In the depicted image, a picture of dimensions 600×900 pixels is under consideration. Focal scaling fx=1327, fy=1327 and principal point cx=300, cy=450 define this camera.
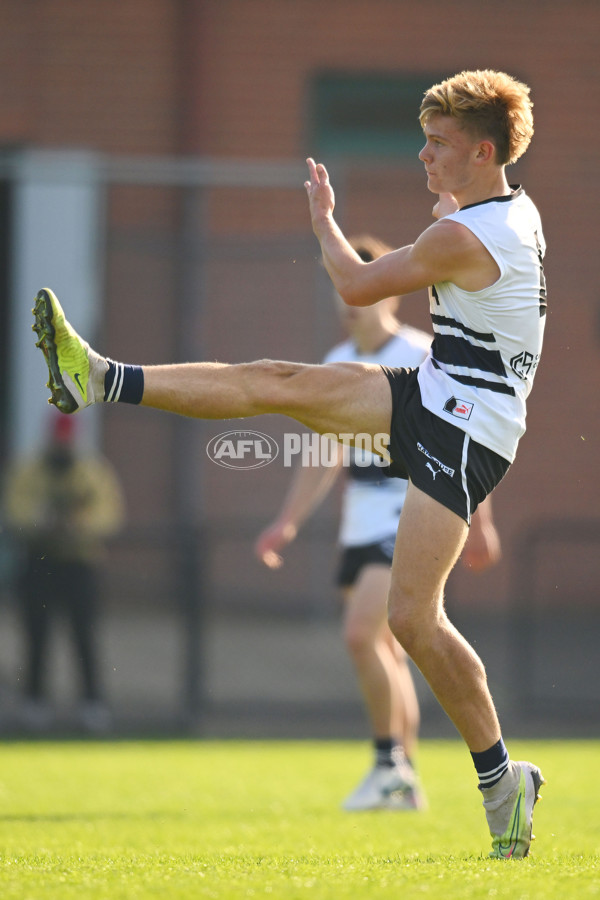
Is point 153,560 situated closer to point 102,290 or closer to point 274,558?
point 102,290

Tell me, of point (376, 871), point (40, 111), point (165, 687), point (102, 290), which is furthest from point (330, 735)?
point (40, 111)

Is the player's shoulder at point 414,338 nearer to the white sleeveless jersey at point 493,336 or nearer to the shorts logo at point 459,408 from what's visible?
the white sleeveless jersey at point 493,336

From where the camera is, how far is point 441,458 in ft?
13.5

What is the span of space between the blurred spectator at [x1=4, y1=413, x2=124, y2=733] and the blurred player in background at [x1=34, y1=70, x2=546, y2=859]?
4785mm

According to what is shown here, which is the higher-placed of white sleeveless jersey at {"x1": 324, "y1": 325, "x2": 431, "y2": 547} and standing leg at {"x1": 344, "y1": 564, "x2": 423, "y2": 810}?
white sleeveless jersey at {"x1": 324, "y1": 325, "x2": 431, "y2": 547}

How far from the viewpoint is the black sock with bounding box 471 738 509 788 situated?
4.13m

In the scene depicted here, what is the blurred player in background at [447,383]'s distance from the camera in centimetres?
408

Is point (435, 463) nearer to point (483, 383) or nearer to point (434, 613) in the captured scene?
point (483, 383)

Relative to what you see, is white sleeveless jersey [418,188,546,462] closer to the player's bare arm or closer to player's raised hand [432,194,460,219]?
the player's bare arm

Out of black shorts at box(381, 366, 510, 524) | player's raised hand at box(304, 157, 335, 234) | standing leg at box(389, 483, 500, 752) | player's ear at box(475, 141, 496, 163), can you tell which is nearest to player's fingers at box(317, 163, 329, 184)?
player's raised hand at box(304, 157, 335, 234)

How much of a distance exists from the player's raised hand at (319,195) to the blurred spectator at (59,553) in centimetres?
493

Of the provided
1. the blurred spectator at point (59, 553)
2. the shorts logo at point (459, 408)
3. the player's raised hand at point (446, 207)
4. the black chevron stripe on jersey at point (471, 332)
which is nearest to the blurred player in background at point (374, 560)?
the player's raised hand at point (446, 207)

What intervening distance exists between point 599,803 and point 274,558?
2009 mm

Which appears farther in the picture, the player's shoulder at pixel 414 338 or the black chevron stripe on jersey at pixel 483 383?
the player's shoulder at pixel 414 338
